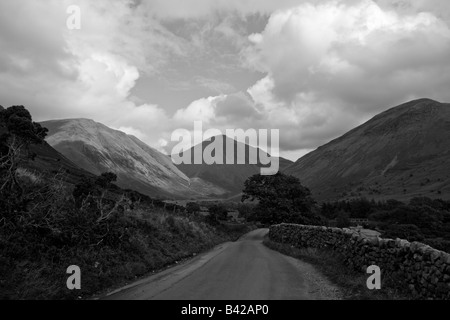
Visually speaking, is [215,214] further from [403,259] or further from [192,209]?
[403,259]

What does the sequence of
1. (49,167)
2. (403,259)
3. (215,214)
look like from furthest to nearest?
(49,167) < (215,214) < (403,259)

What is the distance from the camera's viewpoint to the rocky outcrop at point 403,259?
9.27 metres

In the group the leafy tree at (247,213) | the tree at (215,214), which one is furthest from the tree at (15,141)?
the leafy tree at (247,213)

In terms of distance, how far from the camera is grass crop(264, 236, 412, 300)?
10539 millimetres

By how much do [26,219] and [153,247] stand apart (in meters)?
8.39

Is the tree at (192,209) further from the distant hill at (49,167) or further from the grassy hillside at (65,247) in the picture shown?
the grassy hillside at (65,247)

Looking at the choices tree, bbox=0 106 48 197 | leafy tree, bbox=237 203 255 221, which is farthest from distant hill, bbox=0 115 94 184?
leafy tree, bbox=237 203 255 221

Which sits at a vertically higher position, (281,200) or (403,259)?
(281,200)

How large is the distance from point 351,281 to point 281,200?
151ft

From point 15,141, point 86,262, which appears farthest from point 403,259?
point 15,141

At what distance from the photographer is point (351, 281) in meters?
12.6

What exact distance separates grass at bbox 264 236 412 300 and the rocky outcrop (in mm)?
256

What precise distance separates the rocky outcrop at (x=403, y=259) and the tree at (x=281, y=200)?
1483 inches

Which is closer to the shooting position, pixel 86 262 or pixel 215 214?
pixel 86 262
